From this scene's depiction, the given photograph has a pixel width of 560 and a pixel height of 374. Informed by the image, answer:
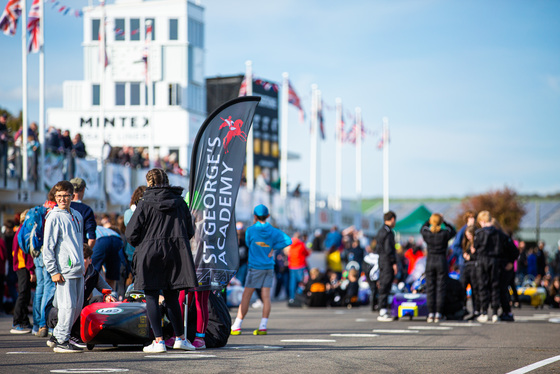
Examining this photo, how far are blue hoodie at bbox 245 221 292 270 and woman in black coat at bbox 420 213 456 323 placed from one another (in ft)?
13.5

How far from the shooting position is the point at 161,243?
8727mm

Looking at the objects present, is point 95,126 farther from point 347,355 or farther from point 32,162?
point 347,355

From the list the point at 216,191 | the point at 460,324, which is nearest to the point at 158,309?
the point at 216,191

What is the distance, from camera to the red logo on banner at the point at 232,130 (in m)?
10.1

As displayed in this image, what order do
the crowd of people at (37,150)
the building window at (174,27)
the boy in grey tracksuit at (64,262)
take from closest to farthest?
the boy in grey tracksuit at (64,262)
the crowd of people at (37,150)
the building window at (174,27)

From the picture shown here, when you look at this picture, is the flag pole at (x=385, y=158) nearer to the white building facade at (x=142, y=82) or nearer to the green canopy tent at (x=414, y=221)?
the white building facade at (x=142, y=82)

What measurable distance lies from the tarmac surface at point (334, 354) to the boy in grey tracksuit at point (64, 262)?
32 cm

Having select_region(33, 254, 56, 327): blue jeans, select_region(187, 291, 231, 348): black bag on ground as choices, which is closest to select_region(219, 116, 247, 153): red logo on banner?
select_region(187, 291, 231, 348): black bag on ground

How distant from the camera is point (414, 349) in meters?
9.66

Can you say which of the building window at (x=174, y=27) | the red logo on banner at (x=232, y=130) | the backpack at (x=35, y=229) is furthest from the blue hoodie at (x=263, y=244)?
the building window at (x=174, y=27)

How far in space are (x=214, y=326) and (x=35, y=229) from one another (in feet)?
7.90

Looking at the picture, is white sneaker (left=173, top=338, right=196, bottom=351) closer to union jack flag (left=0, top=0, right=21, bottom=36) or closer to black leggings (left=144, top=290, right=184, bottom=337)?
black leggings (left=144, top=290, right=184, bottom=337)

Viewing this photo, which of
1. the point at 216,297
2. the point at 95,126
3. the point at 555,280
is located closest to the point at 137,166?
the point at 555,280

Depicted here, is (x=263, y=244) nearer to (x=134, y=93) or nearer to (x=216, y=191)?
(x=216, y=191)
